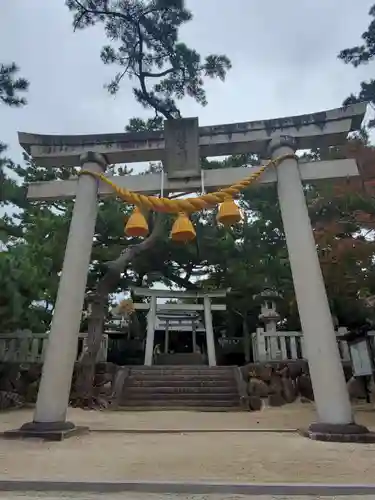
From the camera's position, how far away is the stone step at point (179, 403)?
9.09 meters

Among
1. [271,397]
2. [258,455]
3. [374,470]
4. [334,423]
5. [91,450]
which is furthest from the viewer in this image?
[271,397]

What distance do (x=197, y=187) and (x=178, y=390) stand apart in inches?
246

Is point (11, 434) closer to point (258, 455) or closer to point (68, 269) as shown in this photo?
point (68, 269)

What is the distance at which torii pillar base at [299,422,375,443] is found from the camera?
13.0ft

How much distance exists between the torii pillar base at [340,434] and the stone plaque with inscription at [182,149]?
12.1 ft

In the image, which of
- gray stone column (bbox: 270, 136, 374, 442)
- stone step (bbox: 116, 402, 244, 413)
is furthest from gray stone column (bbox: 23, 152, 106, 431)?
stone step (bbox: 116, 402, 244, 413)

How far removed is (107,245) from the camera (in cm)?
1405

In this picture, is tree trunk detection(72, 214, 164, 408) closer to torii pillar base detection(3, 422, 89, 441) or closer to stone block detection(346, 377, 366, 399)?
torii pillar base detection(3, 422, 89, 441)

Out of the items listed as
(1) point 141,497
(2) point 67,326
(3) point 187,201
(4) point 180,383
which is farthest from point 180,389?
(1) point 141,497

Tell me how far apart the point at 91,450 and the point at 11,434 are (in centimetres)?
130

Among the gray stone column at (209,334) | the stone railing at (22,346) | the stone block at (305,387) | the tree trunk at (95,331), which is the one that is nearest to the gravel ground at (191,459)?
the tree trunk at (95,331)

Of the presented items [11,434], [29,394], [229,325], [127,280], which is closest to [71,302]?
[11,434]

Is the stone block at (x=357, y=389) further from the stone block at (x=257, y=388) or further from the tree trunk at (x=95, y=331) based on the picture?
the tree trunk at (x=95, y=331)

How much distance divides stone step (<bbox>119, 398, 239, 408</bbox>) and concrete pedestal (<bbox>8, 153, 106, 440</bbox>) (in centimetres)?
→ 486
